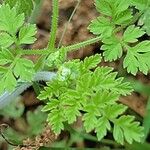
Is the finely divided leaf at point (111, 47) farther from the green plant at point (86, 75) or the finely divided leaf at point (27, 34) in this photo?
the finely divided leaf at point (27, 34)

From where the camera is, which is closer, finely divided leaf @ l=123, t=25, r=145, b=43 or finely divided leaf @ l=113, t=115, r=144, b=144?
finely divided leaf @ l=113, t=115, r=144, b=144

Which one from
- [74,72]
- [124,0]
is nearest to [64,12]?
[124,0]

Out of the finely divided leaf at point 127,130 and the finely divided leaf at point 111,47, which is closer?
the finely divided leaf at point 127,130

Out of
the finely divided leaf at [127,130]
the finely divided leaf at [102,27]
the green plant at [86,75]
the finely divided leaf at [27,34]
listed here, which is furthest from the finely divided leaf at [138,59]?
the finely divided leaf at [27,34]

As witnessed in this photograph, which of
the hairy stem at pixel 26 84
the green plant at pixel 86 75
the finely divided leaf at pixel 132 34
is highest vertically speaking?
the finely divided leaf at pixel 132 34

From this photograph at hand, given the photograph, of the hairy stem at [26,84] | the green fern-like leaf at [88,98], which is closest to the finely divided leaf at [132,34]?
the green fern-like leaf at [88,98]

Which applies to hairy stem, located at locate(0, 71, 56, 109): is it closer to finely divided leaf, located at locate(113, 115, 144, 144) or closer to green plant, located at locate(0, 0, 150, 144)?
green plant, located at locate(0, 0, 150, 144)

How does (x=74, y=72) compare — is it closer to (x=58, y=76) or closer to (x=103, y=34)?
(x=58, y=76)

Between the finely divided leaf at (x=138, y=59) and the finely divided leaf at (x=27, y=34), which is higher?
the finely divided leaf at (x=27, y=34)

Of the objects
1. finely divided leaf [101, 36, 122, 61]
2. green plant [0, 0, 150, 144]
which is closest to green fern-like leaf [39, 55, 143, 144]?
green plant [0, 0, 150, 144]
